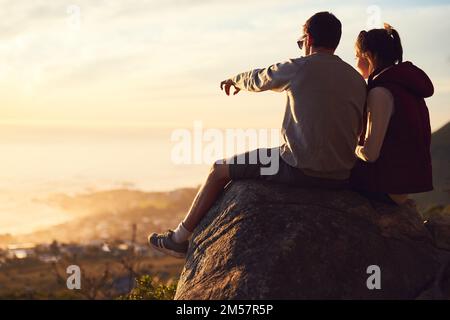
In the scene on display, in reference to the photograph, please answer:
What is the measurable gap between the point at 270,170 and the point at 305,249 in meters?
1.26

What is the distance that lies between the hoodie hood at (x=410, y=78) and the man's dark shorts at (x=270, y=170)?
1467mm

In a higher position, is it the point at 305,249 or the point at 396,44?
the point at 396,44

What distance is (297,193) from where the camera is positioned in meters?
9.55

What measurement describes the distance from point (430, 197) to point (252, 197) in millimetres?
11417

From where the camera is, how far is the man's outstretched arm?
909 centimetres

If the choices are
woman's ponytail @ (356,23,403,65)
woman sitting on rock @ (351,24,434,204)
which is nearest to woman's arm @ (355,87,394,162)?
woman sitting on rock @ (351,24,434,204)

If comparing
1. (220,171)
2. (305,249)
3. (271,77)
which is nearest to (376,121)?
(271,77)

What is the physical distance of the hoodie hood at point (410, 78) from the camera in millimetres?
9422

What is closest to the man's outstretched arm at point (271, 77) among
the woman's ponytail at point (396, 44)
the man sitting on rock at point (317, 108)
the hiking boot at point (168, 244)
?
the man sitting on rock at point (317, 108)

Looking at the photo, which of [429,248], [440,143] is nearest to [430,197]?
[440,143]

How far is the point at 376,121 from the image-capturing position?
916 centimetres

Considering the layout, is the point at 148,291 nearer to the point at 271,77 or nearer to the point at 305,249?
the point at 305,249

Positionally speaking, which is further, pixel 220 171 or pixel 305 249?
pixel 220 171
